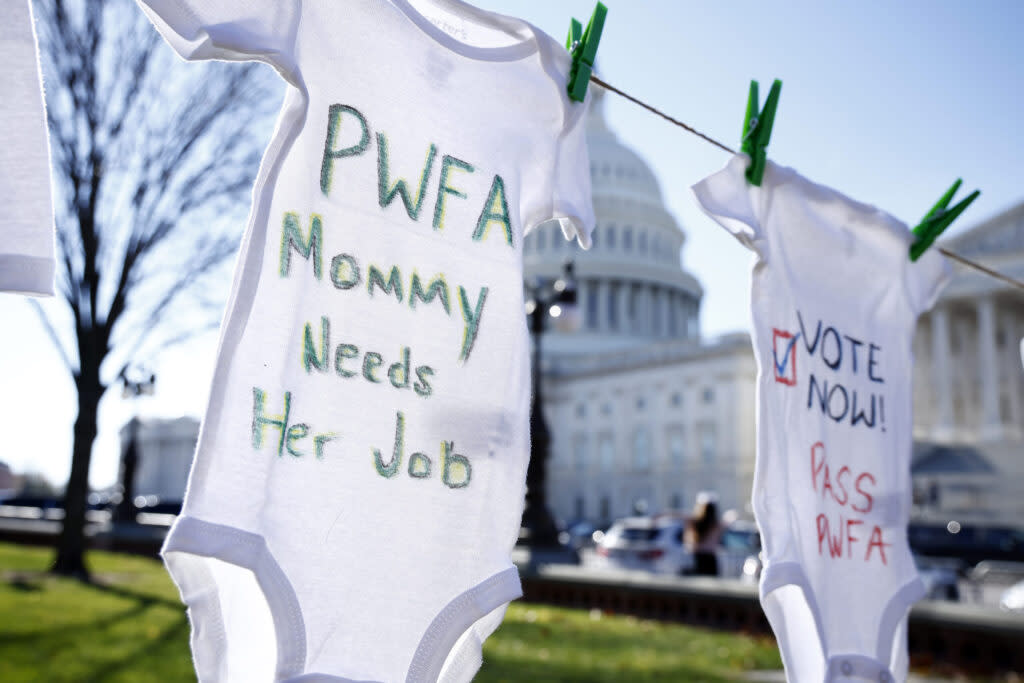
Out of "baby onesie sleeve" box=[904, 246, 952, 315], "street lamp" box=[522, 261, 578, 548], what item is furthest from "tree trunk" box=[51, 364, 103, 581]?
"baby onesie sleeve" box=[904, 246, 952, 315]

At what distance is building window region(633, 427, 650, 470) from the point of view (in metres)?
60.5

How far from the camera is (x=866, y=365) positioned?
370 cm

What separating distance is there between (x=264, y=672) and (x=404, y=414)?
2.26ft

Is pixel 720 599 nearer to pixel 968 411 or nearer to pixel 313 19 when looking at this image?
pixel 313 19

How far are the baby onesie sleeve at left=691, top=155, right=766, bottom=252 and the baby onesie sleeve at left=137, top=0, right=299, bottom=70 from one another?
1395 mm

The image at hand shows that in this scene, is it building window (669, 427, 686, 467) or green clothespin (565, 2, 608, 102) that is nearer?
green clothespin (565, 2, 608, 102)

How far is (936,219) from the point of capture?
398 centimetres

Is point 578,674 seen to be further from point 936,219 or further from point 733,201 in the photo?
point 733,201

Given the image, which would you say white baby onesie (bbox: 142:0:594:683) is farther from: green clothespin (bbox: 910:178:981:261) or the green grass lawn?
the green grass lawn

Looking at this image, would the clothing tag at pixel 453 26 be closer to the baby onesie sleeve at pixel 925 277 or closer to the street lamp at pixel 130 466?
the baby onesie sleeve at pixel 925 277

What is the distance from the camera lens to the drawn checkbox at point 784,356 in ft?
10.9

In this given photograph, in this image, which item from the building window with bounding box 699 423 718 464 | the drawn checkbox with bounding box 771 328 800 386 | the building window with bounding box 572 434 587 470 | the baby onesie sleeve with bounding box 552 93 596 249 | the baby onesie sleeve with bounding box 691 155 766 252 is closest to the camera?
the baby onesie sleeve with bounding box 552 93 596 249

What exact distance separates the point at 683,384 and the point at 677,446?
3.84 meters

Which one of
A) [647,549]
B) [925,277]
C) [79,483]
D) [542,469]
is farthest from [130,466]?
[925,277]
